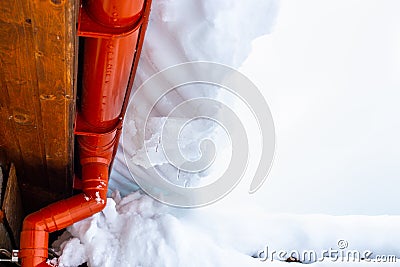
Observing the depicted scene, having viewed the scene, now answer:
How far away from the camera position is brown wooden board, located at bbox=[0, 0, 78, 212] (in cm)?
115

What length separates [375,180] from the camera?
211 cm

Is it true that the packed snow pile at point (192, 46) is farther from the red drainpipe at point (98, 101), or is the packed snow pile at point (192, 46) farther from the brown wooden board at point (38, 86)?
the brown wooden board at point (38, 86)

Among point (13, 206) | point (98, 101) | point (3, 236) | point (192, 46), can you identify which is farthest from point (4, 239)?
point (192, 46)

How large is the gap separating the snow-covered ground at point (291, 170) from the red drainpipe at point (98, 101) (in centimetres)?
17

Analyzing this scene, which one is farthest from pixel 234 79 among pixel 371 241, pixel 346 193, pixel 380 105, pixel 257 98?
pixel 371 241

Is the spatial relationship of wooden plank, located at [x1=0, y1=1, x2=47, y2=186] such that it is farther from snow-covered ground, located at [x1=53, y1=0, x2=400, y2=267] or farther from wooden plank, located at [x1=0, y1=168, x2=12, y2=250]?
snow-covered ground, located at [x1=53, y1=0, x2=400, y2=267]

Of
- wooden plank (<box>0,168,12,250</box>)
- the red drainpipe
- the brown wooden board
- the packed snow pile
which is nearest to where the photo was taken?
the brown wooden board

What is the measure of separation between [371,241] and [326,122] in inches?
22.0

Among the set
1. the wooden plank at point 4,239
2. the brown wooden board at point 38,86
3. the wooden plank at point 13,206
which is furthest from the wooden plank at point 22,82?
the wooden plank at point 4,239

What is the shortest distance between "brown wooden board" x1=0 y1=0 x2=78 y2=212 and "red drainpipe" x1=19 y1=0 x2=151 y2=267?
62 mm

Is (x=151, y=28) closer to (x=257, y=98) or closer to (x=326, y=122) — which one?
(x=257, y=98)

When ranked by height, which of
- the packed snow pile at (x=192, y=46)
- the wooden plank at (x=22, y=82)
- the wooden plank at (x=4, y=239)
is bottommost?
the wooden plank at (x=4, y=239)

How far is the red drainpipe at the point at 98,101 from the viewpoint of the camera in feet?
4.16

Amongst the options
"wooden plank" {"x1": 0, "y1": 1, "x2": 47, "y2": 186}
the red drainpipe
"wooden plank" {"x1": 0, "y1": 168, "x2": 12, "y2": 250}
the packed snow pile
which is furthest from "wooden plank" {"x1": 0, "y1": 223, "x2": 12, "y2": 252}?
the packed snow pile
